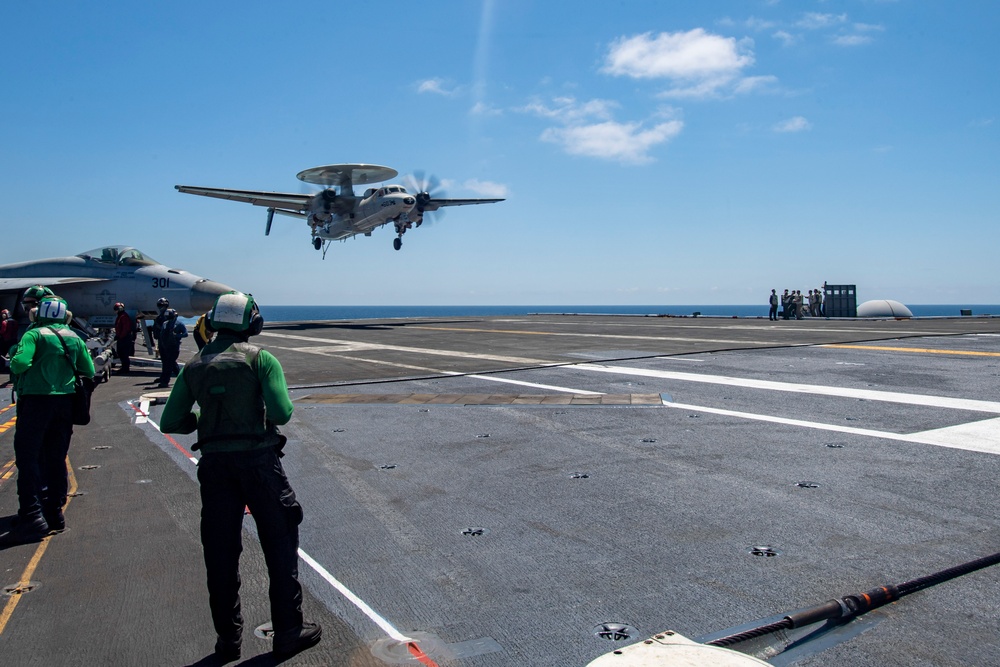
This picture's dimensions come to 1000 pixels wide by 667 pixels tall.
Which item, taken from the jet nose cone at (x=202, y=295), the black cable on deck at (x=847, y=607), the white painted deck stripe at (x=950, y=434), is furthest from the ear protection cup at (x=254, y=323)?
the jet nose cone at (x=202, y=295)

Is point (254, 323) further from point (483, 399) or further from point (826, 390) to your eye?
point (826, 390)

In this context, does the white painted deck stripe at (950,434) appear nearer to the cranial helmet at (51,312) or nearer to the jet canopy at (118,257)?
the cranial helmet at (51,312)

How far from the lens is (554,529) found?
17.7ft

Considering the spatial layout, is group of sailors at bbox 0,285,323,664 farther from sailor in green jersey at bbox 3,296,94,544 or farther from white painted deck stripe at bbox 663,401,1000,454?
white painted deck stripe at bbox 663,401,1000,454

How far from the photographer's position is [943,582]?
4.20 m

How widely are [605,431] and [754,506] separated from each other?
3.26m

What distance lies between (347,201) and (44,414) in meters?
37.9

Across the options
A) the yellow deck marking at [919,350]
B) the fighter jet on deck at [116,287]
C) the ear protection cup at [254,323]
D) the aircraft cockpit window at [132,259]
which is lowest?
the yellow deck marking at [919,350]

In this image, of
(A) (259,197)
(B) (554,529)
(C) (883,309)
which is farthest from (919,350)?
(A) (259,197)

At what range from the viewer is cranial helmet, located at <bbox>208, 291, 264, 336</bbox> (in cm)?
407

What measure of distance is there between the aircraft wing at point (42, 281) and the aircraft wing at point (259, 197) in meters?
23.1

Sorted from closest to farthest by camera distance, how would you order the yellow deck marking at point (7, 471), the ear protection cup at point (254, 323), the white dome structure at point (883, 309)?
1. the ear protection cup at point (254, 323)
2. the yellow deck marking at point (7, 471)
3. the white dome structure at point (883, 309)

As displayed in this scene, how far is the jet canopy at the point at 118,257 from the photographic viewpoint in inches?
811

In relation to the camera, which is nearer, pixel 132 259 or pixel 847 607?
pixel 847 607
